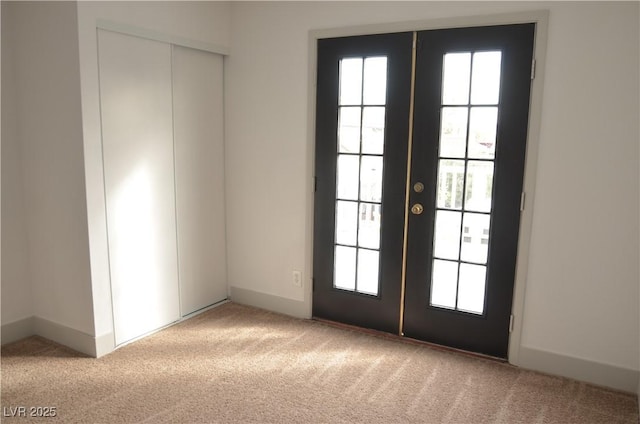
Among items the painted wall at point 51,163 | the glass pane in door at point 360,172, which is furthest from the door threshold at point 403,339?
the painted wall at point 51,163

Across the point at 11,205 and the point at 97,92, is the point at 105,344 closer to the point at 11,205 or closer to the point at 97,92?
the point at 11,205

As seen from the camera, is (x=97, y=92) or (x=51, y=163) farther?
(x=51, y=163)

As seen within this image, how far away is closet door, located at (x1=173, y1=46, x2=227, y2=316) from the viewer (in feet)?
11.6

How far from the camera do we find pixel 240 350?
3238 millimetres

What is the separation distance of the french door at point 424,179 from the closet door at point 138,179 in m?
1.09

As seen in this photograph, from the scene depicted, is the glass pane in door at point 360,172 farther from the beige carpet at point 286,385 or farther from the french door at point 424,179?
the beige carpet at point 286,385

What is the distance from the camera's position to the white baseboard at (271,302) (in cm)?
381

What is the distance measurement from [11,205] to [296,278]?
2.03m

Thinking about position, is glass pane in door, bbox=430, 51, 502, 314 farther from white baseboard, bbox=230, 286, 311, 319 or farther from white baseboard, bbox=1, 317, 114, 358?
white baseboard, bbox=1, 317, 114, 358

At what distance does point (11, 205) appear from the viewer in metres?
3.22

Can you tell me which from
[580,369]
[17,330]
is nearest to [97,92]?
[17,330]

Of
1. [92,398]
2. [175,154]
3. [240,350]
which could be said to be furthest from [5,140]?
[240,350]

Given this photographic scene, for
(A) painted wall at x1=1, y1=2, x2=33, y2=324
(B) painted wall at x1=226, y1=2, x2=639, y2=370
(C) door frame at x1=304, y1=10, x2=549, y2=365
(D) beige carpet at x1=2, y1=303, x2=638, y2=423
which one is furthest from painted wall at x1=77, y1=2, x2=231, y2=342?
(C) door frame at x1=304, y1=10, x2=549, y2=365

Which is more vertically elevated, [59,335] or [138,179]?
[138,179]
